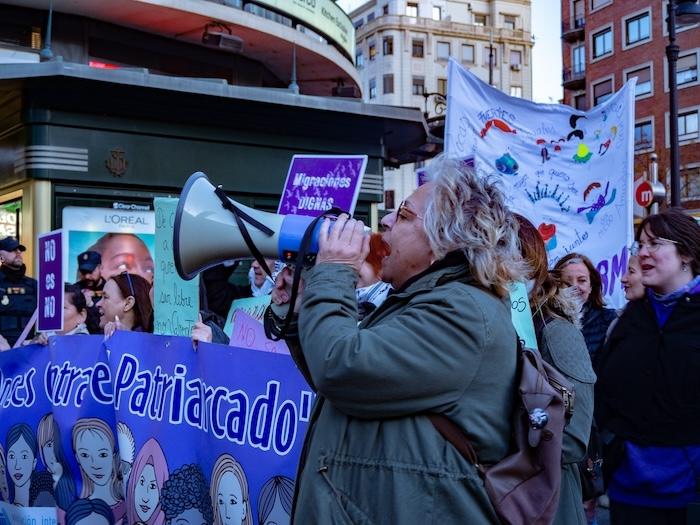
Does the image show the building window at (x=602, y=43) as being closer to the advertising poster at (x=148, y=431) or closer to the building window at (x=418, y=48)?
the building window at (x=418, y=48)

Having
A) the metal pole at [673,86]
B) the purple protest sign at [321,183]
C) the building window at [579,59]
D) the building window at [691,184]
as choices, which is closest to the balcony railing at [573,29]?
the building window at [579,59]

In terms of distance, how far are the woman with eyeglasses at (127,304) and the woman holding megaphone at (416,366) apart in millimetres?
2960

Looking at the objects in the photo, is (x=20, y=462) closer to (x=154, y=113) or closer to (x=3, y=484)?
(x=3, y=484)

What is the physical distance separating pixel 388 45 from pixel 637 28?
23.4 m

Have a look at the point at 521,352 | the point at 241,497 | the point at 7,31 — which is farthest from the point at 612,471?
the point at 7,31

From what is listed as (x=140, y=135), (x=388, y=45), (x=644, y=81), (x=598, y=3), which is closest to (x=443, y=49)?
Result: (x=388, y=45)

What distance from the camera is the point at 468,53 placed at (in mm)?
67562

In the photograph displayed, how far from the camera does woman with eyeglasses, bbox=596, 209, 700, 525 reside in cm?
333

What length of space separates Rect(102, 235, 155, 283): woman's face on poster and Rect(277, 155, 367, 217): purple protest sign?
209 inches

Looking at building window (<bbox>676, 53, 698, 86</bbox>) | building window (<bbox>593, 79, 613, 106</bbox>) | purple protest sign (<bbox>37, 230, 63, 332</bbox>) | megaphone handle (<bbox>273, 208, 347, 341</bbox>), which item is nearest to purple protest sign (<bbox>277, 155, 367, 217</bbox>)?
purple protest sign (<bbox>37, 230, 63, 332</bbox>)

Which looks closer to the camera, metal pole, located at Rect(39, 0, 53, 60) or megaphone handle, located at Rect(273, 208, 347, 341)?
megaphone handle, located at Rect(273, 208, 347, 341)

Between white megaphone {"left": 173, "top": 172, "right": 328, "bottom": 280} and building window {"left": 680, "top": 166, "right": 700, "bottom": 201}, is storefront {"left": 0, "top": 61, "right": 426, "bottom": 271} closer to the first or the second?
white megaphone {"left": 173, "top": 172, "right": 328, "bottom": 280}

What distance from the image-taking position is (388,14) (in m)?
65.9

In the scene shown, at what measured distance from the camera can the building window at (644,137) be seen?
42969 millimetres
